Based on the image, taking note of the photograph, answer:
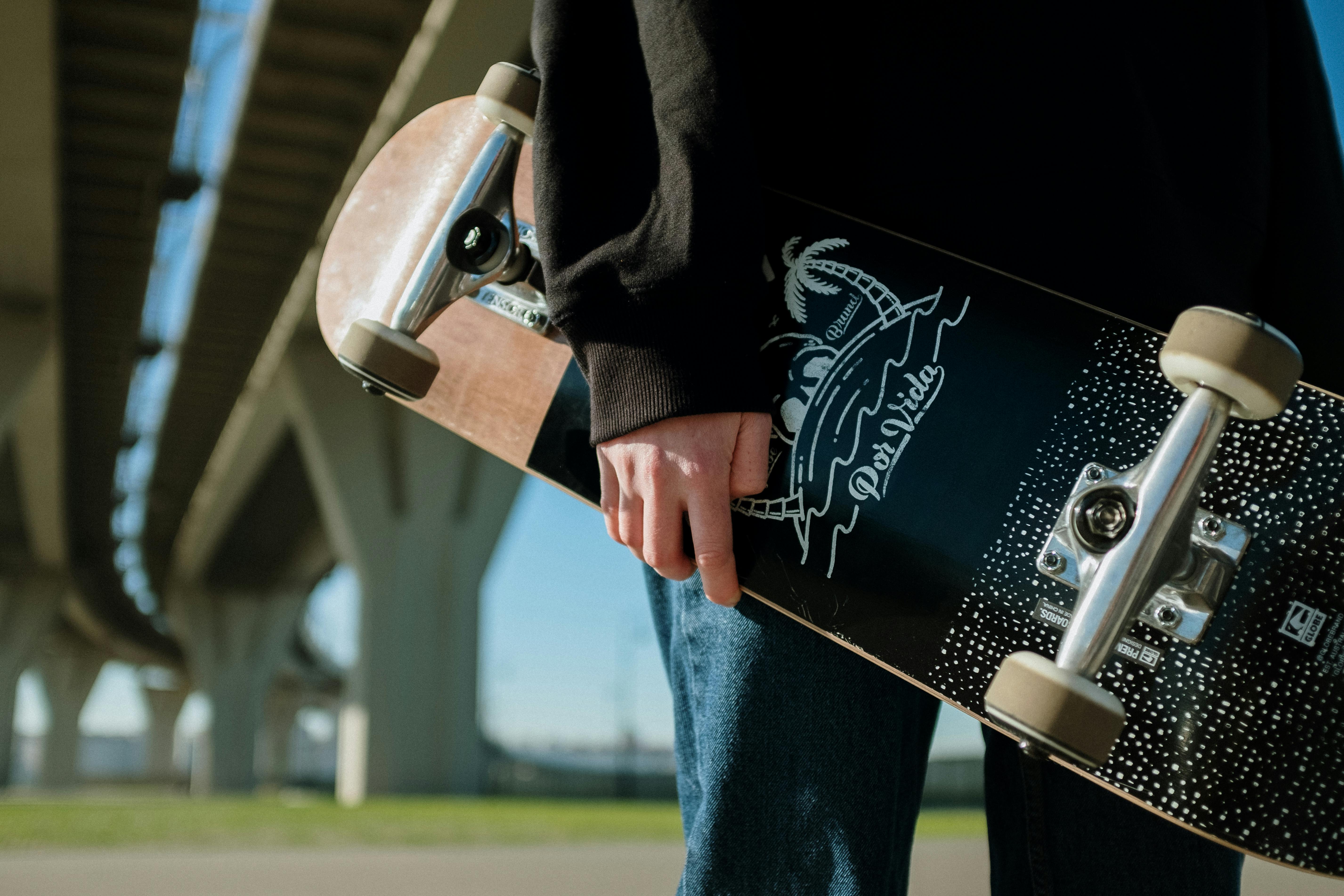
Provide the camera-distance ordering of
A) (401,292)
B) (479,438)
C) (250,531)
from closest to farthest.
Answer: (401,292) < (479,438) < (250,531)

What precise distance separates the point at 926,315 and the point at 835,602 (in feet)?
1.46

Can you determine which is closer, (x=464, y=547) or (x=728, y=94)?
(x=728, y=94)

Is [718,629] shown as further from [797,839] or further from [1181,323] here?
[1181,323]

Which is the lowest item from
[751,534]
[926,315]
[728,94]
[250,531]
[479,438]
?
[250,531]

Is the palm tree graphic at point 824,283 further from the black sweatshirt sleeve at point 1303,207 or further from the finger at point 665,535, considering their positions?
the black sweatshirt sleeve at point 1303,207

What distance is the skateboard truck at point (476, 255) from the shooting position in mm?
1668

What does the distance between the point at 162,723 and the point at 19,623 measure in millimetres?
41347

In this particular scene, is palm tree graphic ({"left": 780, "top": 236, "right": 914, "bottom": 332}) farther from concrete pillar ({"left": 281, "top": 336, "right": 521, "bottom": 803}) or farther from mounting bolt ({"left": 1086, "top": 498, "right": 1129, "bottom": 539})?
concrete pillar ({"left": 281, "top": 336, "right": 521, "bottom": 803})

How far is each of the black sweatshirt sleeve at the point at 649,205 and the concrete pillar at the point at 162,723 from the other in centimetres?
7711

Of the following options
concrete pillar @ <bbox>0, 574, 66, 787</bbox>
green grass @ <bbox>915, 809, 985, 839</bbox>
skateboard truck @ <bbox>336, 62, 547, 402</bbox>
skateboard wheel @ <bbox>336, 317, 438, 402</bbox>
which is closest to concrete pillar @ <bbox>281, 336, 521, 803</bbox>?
green grass @ <bbox>915, 809, 985, 839</bbox>

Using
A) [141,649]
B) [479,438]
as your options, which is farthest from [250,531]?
[479,438]

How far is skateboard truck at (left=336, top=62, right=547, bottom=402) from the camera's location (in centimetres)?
167

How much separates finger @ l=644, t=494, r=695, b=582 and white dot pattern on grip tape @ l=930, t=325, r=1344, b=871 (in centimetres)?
37

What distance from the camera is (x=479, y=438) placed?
191 cm
